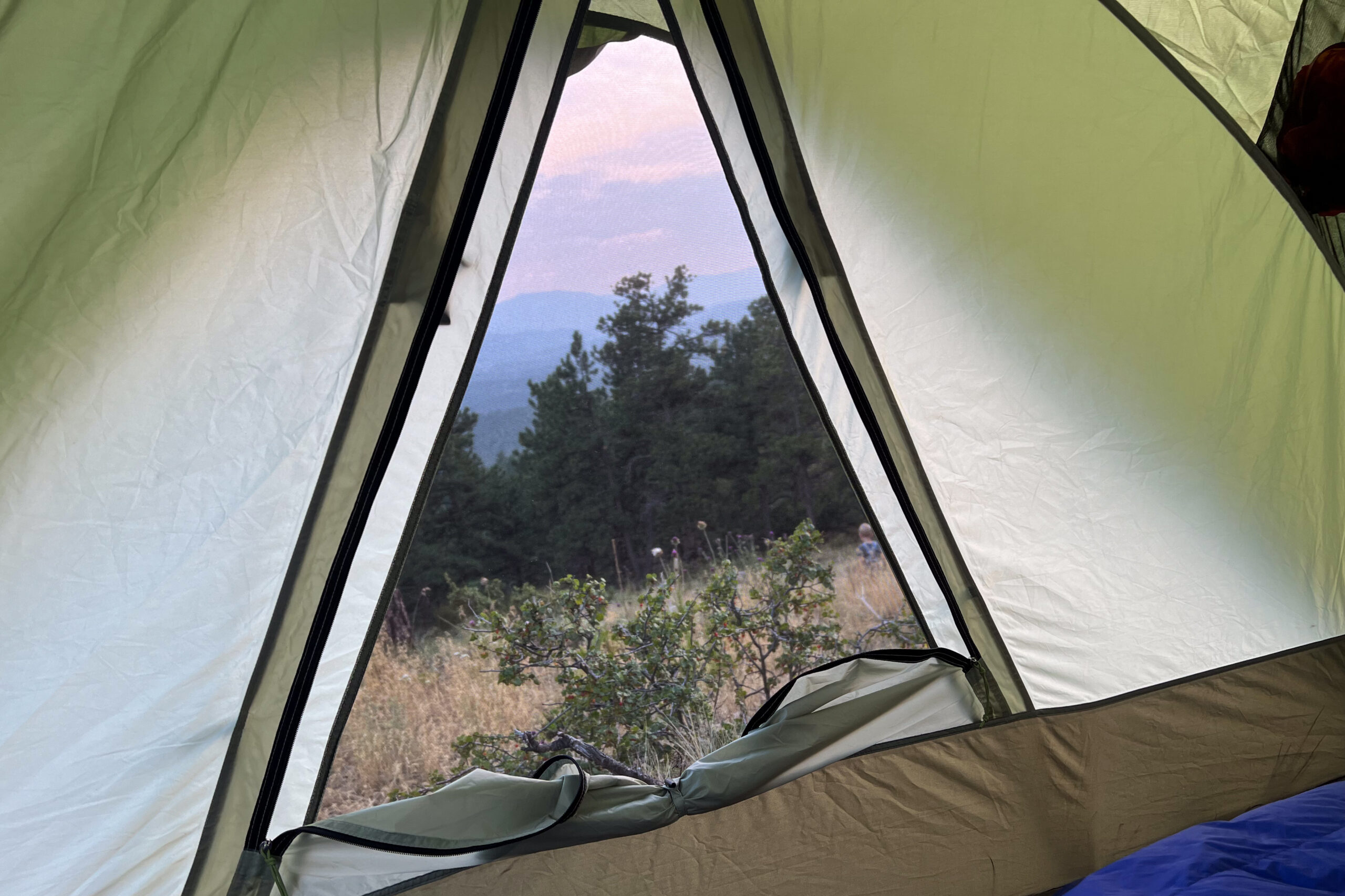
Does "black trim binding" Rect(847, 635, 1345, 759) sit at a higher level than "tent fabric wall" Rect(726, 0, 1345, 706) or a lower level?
lower

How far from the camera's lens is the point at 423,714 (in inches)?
103

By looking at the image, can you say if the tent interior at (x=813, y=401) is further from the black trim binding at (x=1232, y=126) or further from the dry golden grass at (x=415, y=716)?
the dry golden grass at (x=415, y=716)

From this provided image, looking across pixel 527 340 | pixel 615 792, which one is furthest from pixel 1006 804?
pixel 527 340

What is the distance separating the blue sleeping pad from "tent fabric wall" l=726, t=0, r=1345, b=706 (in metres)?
0.25

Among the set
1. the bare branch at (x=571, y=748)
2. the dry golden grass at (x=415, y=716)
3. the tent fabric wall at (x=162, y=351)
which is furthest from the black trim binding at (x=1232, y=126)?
the dry golden grass at (x=415, y=716)

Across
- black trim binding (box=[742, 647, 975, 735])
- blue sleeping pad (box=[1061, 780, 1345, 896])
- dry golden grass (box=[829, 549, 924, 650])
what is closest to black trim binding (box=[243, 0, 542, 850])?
black trim binding (box=[742, 647, 975, 735])

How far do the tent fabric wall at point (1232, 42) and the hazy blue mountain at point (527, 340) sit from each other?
171 centimetres

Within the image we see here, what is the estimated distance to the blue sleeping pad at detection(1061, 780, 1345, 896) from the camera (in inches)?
36.1

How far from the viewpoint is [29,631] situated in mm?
810

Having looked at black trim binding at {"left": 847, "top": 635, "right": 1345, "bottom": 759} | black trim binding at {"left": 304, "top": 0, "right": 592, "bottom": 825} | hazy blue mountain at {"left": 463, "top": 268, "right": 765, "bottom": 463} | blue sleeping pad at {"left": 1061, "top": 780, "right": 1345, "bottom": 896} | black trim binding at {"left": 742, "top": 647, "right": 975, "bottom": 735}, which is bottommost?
blue sleeping pad at {"left": 1061, "top": 780, "right": 1345, "bottom": 896}

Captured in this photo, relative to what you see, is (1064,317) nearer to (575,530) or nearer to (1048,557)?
(1048,557)

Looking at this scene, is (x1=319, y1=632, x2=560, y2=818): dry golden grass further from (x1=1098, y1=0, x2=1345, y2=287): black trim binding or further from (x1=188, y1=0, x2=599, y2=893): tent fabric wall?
(x1=1098, y1=0, x2=1345, y2=287): black trim binding

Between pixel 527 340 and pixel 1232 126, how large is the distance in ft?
6.74

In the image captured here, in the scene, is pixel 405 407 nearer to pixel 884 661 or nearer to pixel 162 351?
pixel 162 351
